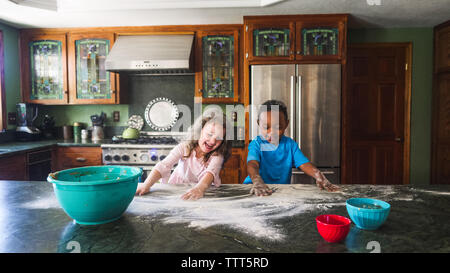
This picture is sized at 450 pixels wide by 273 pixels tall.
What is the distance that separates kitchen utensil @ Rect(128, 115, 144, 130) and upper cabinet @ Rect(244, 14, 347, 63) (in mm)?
1654

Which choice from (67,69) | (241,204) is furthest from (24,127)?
(241,204)

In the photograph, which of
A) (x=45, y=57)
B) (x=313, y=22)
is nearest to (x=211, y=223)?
(x=313, y=22)

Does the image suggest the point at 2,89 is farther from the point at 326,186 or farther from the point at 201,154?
the point at 326,186

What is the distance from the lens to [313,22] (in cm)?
327

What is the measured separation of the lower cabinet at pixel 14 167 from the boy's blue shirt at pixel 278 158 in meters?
2.32


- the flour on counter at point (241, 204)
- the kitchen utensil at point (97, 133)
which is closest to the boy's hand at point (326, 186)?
the flour on counter at point (241, 204)

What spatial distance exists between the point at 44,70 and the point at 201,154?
2.93 m

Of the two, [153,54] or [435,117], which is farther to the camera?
[435,117]

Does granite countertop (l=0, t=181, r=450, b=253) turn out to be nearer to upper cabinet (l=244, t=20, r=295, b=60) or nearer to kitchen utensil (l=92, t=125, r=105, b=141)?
upper cabinet (l=244, t=20, r=295, b=60)

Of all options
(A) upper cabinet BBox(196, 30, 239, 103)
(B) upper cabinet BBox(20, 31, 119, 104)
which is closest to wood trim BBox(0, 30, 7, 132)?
(B) upper cabinet BBox(20, 31, 119, 104)

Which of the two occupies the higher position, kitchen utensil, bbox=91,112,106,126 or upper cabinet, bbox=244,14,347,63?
upper cabinet, bbox=244,14,347,63

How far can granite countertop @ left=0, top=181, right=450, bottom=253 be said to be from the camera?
0.84 metres

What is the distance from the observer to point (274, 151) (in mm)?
2012

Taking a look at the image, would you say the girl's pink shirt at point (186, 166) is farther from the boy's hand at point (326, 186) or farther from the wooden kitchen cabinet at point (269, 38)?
the wooden kitchen cabinet at point (269, 38)
